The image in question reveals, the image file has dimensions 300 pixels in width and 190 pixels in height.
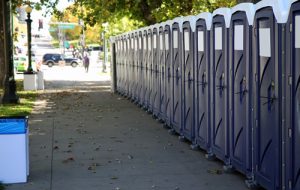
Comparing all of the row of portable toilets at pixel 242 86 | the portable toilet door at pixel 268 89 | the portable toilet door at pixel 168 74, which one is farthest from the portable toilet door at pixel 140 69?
the portable toilet door at pixel 268 89

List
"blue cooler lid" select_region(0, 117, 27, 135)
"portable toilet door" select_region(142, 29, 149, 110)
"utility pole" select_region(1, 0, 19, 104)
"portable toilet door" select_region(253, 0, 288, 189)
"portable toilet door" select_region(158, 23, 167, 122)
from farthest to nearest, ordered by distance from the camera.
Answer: "utility pole" select_region(1, 0, 19, 104), "portable toilet door" select_region(142, 29, 149, 110), "portable toilet door" select_region(158, 23, 167, 122), "blue cooler lid" select_region(0, 117, 27, 135), "portable toilet door" select_region(253, 0, 288, 189)

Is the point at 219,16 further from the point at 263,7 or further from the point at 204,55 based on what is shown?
the point at 263,7

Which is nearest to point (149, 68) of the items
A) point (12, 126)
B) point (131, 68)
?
point (131, 68)

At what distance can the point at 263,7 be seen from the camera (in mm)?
7207

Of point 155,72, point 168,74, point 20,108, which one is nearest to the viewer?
point 168,74

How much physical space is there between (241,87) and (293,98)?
71.9 inches

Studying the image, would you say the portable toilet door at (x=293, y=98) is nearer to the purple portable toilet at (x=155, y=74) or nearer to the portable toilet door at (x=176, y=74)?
the portable toilet door at (x=176, y=74)

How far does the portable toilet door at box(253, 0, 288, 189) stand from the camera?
677 cm

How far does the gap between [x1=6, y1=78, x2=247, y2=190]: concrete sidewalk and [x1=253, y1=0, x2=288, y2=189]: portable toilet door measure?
82 cm

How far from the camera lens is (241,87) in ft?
27.0

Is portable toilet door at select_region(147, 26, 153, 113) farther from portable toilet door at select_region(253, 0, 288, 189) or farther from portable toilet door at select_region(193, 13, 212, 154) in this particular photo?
portable toilet door at select_region(253, 0, 288, 189)

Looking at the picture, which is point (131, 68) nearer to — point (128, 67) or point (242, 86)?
Answer: point (128, 67)

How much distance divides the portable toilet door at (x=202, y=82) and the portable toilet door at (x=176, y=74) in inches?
54.4

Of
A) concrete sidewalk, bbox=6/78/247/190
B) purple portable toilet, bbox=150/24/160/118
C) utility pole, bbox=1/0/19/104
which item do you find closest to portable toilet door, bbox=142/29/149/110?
concrete sidewalk, bbox=6/78/247/190
